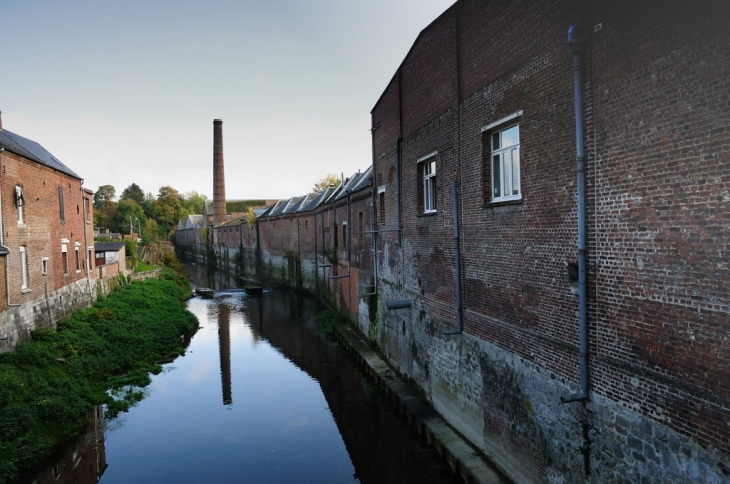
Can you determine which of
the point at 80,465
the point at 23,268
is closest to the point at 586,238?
the point at 80,465

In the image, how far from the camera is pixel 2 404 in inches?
372

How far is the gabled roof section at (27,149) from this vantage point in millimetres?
13538

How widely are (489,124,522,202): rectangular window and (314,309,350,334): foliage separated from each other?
42.4 ft

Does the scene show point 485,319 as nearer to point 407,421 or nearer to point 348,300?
point 407,421

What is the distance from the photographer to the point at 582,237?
18.2ft

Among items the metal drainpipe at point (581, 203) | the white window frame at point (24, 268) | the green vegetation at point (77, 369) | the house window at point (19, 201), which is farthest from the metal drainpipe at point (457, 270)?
the house window at point (19, 201)

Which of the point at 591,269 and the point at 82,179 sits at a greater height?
the point at 82,179

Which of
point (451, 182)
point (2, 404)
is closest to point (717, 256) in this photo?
point (451, 182)

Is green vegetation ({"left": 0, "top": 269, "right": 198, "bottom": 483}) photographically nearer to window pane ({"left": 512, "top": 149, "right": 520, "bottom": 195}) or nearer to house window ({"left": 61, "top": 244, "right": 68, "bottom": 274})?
house window ({"left": 61, "top": 244, "right": 68, "bottom": 274})

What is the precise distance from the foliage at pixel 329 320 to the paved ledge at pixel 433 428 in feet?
16.8

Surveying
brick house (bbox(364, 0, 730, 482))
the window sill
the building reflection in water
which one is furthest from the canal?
the window sill

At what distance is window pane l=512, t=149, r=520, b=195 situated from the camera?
7.30 m

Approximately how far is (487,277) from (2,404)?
A: 9.58 metres

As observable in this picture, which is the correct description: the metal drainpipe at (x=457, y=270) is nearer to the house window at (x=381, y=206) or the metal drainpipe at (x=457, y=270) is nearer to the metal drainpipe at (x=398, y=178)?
the metal drainpipe at (x=398, y=178)
